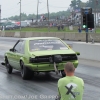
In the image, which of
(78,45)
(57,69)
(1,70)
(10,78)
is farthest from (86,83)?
(78,45)

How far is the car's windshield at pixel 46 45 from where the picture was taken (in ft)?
41.5

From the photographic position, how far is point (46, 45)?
12.8 m

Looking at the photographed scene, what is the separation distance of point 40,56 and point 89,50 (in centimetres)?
833

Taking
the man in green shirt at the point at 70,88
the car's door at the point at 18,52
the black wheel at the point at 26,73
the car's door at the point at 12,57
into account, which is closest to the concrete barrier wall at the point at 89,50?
the car's door at the point at 12,57

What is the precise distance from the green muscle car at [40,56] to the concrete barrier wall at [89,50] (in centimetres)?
619

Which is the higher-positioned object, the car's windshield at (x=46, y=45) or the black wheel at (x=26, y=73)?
the car's windshield at (x=46, y=45)

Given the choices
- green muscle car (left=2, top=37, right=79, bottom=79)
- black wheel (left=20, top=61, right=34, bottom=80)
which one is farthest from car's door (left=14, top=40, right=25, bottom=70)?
black wheel (left=20, top=61, right=34, bottom=80)

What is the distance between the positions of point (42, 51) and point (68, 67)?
23.0ft

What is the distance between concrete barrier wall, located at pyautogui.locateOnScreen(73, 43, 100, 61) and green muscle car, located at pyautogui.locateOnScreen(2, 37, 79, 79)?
6.19 meters

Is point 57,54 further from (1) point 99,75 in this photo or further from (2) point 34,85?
(1) point 99,75

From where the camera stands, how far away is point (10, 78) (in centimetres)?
1303

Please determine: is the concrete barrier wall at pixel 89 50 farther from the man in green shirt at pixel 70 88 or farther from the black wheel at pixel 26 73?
the man in green shirt at pixel 70 88

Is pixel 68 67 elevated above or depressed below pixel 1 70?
above

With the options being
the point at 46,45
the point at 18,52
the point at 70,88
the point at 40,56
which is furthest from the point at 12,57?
the point at 70,88
